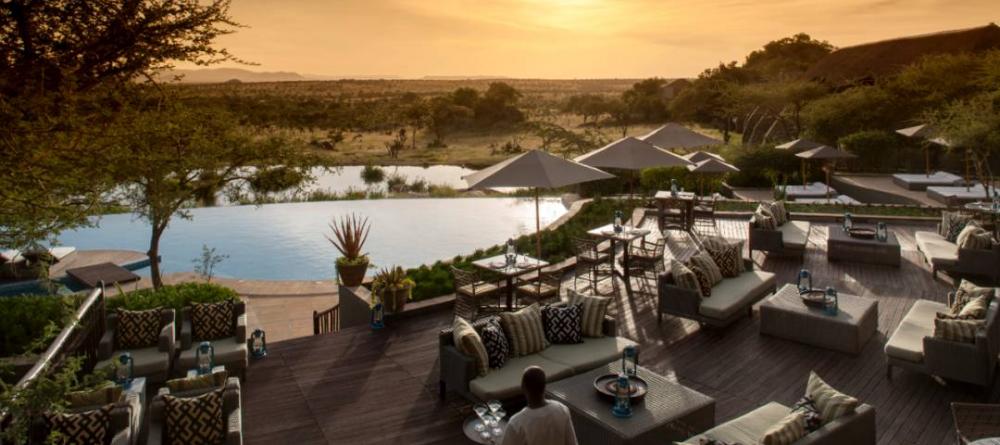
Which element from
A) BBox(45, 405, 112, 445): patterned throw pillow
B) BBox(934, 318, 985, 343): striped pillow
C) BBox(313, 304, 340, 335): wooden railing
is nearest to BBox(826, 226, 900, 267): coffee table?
BBox(934, 318, 985, 343): striped pillow

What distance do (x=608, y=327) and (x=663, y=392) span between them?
1.57m

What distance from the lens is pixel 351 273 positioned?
10633mm

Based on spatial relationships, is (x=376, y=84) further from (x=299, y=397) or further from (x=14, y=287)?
(x=299, y=397)

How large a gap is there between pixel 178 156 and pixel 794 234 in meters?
12.2

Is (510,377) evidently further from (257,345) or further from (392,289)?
(257,345)

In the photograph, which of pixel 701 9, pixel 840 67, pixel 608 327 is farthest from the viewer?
pixel 840 67

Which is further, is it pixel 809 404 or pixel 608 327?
pixel 608 327

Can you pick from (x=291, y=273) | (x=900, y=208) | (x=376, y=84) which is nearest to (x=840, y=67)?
(x=900, y=208)

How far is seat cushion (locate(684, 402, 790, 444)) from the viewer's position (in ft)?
15.6

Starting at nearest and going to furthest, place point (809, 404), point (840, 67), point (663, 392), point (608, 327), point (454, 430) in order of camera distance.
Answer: point (809, 404), point (663, 392), point (454, 430), point (608, 327), point (840, 67)

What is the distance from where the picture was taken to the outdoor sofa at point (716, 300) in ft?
26.4

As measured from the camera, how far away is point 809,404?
188 inches

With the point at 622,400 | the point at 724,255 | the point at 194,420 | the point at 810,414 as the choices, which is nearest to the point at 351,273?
the point at 194,420

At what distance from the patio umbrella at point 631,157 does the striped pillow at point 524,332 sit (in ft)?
18.1
